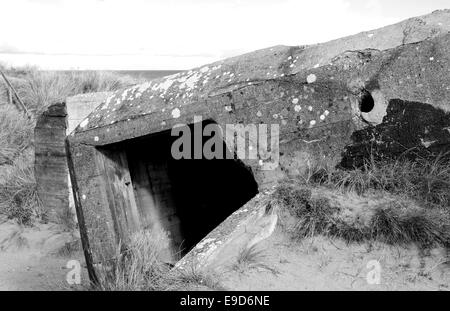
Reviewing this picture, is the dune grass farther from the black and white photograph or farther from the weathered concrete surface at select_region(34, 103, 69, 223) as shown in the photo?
the weathered concrete surface at select_region(34, 103, 69, 223)

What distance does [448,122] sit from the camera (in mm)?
3521

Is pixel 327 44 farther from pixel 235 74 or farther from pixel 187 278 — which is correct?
pixel 187 278

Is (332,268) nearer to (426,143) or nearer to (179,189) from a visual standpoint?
(426,143)

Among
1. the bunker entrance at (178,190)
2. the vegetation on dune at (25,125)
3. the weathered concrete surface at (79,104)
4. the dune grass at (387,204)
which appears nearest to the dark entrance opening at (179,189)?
the bunker entrance at (178,190)

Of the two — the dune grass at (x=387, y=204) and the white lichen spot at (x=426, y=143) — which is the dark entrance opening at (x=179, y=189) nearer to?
the dune grass at (x=387, y=204)

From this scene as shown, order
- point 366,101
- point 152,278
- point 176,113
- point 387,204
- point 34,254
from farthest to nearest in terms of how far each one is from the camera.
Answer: point 34,254, point 176,113, point 366,101, point 387,204, point 152,278

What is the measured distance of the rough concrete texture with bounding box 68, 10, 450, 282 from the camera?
355 centimetres

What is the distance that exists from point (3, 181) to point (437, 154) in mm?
6224

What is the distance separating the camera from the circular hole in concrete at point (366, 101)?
3652 mm

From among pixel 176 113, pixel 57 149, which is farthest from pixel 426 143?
pixel 57 149

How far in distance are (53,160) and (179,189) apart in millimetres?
2235

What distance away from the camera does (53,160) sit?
7.17 m
